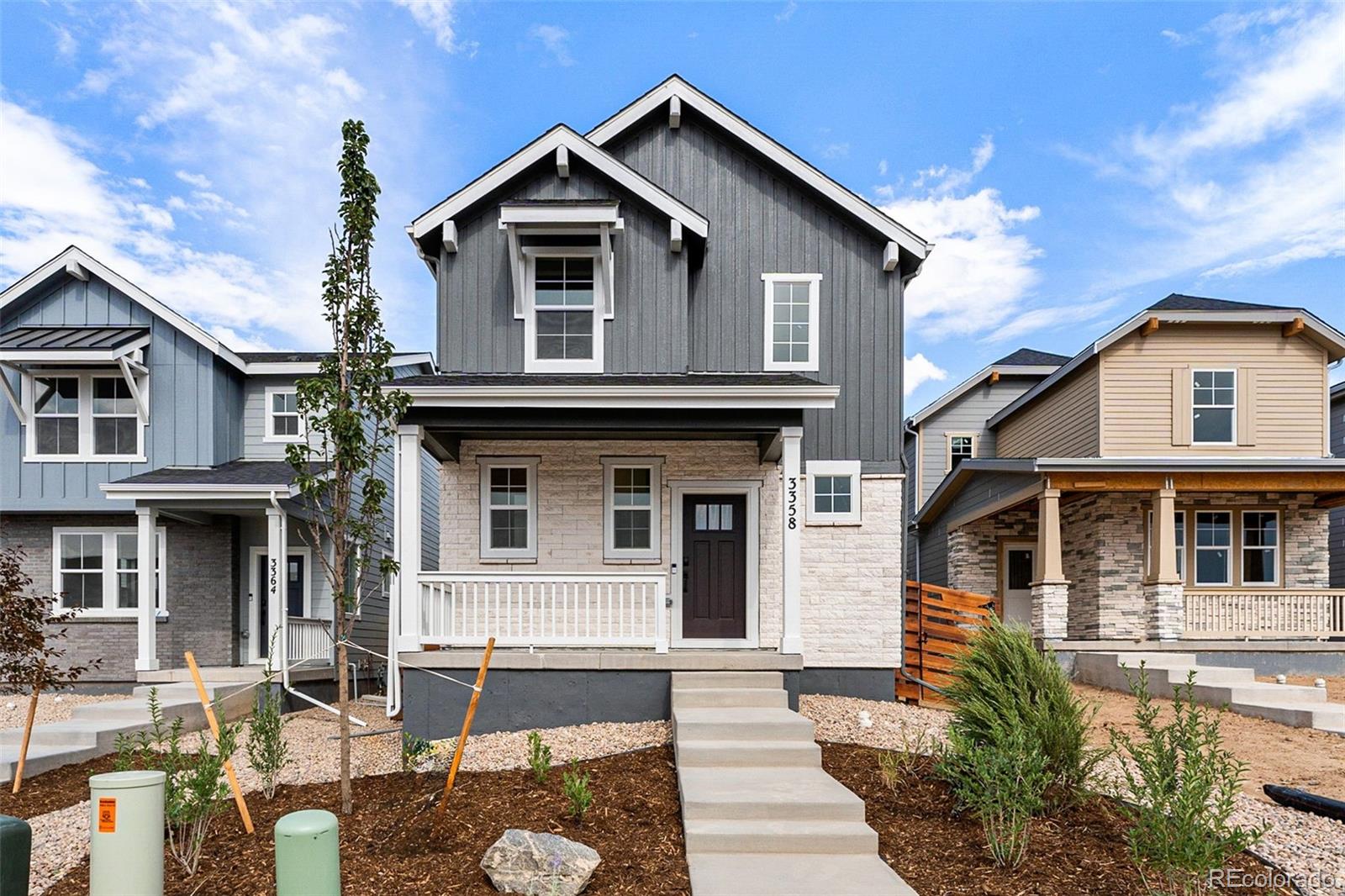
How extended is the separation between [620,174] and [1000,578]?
12045mm

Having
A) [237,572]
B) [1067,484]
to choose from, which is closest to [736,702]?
[1067,484]

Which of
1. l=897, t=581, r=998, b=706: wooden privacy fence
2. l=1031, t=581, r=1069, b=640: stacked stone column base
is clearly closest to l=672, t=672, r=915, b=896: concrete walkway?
l=897, t=581, r=998, b=706: wooden privacy fence

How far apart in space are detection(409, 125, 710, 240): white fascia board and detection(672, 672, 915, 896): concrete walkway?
6296 millimetres

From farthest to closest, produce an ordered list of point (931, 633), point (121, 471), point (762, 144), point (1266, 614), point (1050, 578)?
point (1266, 614)
point (1050, 578)
point (121, 471)
point (931, 633)
point (762, 144)

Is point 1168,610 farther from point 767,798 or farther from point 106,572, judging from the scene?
point 106,572

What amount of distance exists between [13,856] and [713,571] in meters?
7.60

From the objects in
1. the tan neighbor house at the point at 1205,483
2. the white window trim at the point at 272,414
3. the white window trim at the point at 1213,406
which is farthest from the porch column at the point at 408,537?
the white window trim at the point at 1213,406

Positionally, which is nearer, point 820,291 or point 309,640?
point 820,291

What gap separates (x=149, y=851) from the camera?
→ 4602 millimetres

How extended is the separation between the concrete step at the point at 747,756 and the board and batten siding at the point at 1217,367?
35.6ft

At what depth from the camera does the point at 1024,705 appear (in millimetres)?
6055

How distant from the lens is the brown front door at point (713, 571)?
10883mm

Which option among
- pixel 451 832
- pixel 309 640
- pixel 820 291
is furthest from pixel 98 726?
pixel 820 291

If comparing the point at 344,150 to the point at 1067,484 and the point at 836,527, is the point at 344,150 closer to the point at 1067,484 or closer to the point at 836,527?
the point at 836,527
